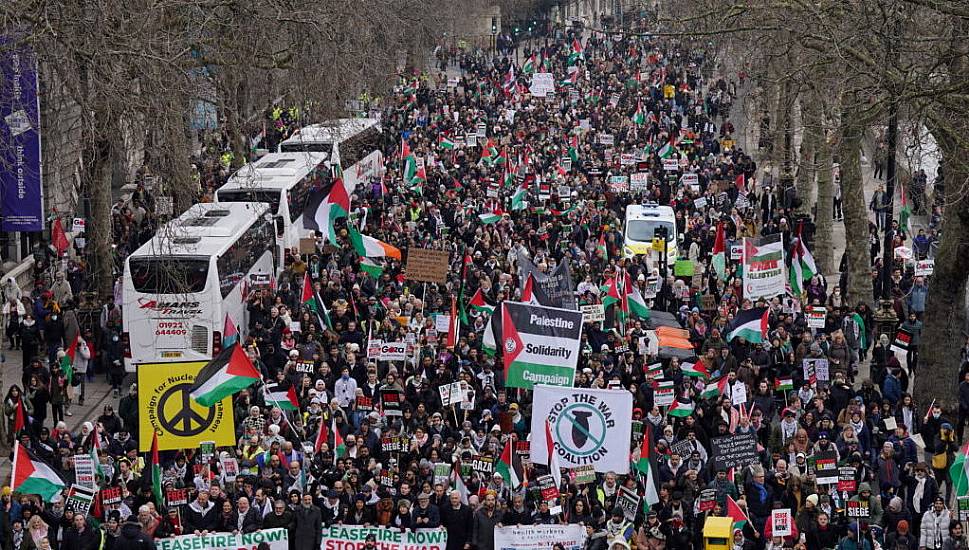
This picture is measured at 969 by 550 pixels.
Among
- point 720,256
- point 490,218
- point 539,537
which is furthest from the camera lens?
point 490,218

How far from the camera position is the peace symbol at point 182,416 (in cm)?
1819

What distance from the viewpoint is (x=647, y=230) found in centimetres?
3381

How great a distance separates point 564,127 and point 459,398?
3124 cm

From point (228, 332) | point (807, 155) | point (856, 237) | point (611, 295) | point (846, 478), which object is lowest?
point (846, 478)

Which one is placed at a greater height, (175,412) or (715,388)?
(175,412)

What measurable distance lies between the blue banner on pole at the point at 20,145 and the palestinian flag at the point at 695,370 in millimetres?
8871

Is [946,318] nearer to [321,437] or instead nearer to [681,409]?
[681,409]

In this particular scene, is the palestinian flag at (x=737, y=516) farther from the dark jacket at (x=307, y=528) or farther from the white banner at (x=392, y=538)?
the dark jacket at (x=307, y=528)

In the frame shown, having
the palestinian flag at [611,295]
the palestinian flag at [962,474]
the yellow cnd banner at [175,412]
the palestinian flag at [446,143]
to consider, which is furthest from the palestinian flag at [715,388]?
the palestinian flag at [446,143]

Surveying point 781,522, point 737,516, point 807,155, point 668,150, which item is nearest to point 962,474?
point 781,522

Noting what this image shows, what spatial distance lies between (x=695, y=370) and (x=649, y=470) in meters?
4.02

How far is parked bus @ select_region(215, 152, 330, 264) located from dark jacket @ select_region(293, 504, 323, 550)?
13781 millimetres

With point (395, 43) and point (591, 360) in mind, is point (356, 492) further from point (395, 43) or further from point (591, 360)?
point (395, 43)

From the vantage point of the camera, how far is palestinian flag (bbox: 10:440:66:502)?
17234 mm
